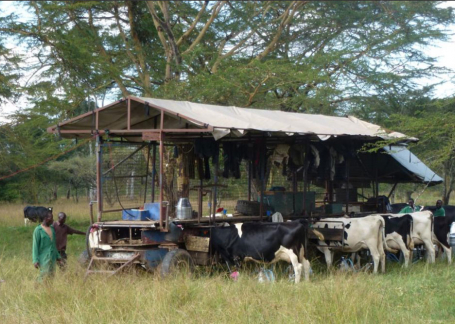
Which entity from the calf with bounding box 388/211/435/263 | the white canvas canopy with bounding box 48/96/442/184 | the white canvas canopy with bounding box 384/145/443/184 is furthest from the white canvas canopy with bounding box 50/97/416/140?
the white canvas canopy with bounding box 384/145/443/184

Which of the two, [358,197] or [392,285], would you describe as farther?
[358,197]

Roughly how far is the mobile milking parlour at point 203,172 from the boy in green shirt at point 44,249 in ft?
2.85

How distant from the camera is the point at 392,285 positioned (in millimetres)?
10141

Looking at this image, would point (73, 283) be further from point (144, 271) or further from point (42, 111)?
point (42, 111)

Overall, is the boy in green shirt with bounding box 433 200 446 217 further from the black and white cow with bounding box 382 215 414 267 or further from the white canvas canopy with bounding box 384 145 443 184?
the black and white cow with bounding box 382 215 414 267

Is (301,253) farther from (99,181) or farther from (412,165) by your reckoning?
(412,165)

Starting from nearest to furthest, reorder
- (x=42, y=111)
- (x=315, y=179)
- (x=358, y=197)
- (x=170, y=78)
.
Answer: (x=315, y=179) < (x=358, y=197) < (x=42, y=111) < (x=170, y=78)

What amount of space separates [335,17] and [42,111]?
9.62 metres

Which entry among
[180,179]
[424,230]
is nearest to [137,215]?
[180,179]

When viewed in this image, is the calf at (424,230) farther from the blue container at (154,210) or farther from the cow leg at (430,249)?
the blue container at (154,210)

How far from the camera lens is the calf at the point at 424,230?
1330 centimetres

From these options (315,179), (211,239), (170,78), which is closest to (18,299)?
(211,239)

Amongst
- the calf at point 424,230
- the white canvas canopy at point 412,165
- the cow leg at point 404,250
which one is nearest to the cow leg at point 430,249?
the calf at point 424,230

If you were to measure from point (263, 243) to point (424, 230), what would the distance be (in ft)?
12.8
